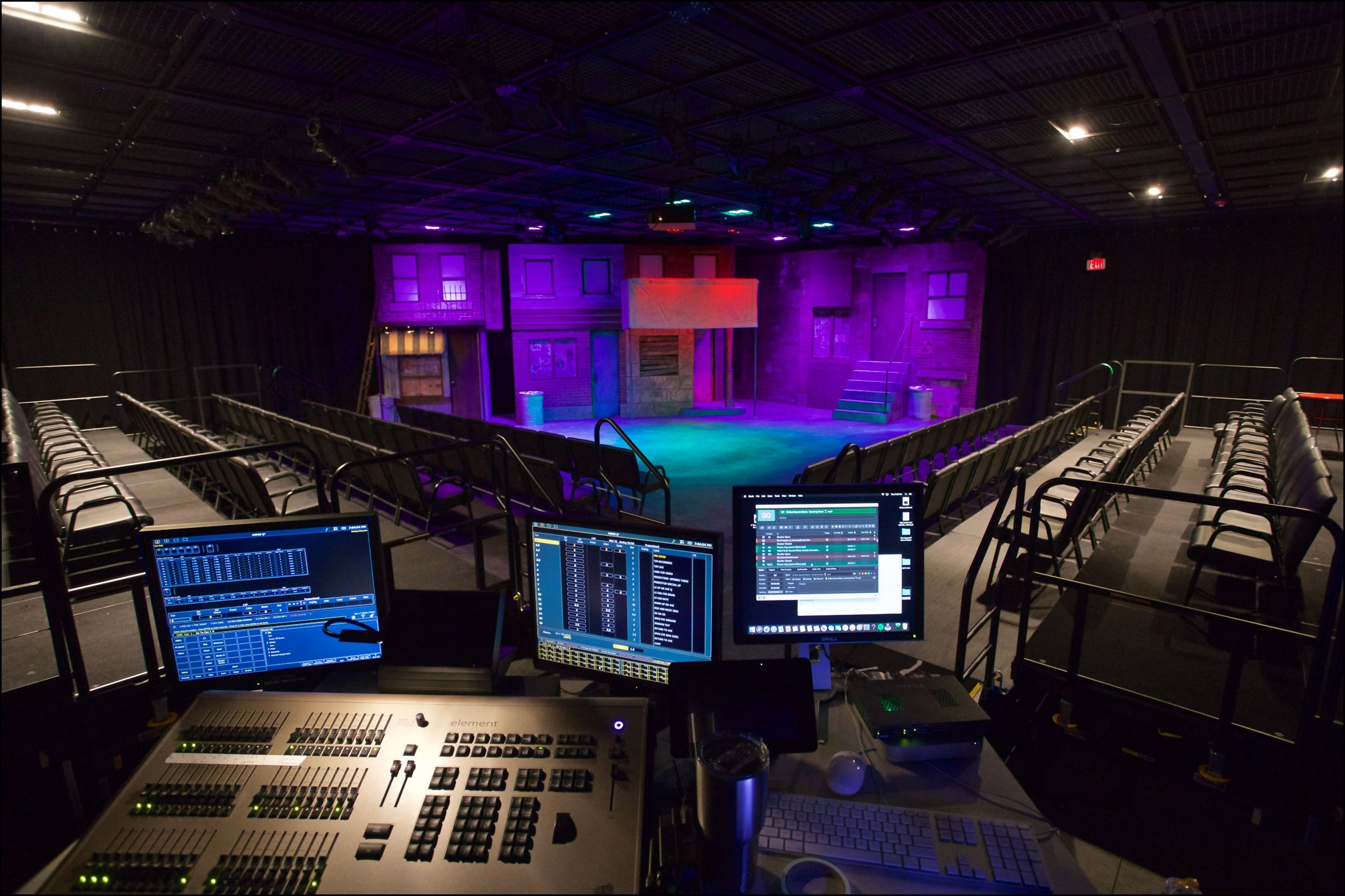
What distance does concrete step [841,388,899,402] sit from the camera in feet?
45.2

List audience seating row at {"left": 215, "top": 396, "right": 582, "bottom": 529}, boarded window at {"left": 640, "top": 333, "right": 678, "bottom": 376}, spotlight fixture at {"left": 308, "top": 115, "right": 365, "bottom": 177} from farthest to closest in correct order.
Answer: boarded window at {"left": 640, "top": 333, "right": 678, "bottom": 376}
audience seating row at {"left": 215, "top": 396, "right": 582, "bottom": 529}
spotlight fixture at {"left": 308, "top": 115, "right": 365, "bottom": 177}

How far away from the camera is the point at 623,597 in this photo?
1.88m

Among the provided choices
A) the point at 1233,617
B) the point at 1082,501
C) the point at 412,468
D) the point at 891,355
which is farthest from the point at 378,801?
the point at 891,355

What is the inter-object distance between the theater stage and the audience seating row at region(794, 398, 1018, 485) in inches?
44.8

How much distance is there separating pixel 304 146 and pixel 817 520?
23.3 feet

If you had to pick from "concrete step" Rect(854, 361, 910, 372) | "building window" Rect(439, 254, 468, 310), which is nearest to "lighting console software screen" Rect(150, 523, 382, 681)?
"building window" Rect(439, 254, 468, 310)

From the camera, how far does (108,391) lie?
1130cm

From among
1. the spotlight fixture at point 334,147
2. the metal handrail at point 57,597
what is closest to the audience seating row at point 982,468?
the metal handrail at point 57,597

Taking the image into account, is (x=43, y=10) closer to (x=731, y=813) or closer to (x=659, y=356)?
(x=731, y=813)

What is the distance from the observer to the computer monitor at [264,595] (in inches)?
73.9

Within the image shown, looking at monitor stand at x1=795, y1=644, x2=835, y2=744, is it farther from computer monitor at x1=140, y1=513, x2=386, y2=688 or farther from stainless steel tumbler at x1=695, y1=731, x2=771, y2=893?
computer monitor at x1=140, y1=513, x2=386, y2=688

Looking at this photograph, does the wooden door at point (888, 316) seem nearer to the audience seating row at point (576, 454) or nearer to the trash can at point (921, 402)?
the trash can at point (921, 402)

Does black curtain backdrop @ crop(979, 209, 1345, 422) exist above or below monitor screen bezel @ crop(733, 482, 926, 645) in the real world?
above

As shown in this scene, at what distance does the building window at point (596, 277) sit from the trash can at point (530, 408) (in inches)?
97.4
